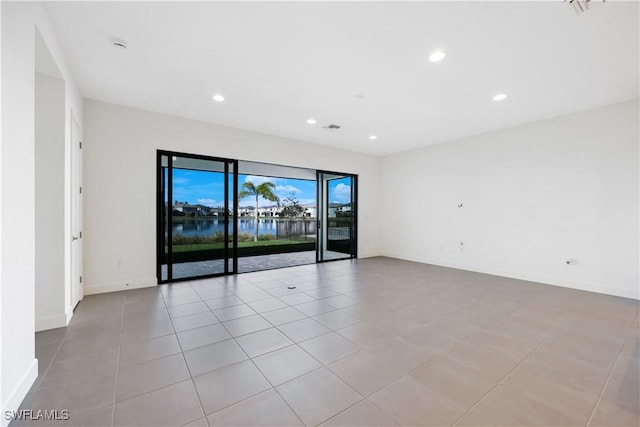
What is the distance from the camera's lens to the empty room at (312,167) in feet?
5.80

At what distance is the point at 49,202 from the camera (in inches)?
109

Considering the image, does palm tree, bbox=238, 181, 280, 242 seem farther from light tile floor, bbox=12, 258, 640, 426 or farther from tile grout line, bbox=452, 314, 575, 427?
tile grout line, bbox=452, 314, 575, 427

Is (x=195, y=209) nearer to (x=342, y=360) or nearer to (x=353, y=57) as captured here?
(x=353, y=57)

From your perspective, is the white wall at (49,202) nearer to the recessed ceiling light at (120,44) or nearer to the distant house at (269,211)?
the recessed ceiling light at (120,44)

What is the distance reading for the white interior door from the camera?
333cm

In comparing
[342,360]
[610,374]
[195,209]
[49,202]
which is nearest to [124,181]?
[195,209]

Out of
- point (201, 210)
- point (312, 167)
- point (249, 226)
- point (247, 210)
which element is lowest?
point (249, 226)

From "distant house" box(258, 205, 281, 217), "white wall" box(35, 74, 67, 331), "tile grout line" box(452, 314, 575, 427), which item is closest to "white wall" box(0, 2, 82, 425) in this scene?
"white wall" box(35, 74, 67, 331)

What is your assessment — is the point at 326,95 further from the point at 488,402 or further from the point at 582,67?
the point at 488,402

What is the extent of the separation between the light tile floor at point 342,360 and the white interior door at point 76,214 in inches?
11.1

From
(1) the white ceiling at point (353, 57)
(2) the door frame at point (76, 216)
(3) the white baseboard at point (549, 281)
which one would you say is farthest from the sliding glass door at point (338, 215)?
(2) the door frame at point (76, 216)

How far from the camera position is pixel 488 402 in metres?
1.75

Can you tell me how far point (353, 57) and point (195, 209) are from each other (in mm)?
4052

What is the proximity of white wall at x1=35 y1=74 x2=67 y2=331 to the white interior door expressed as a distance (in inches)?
18.5
